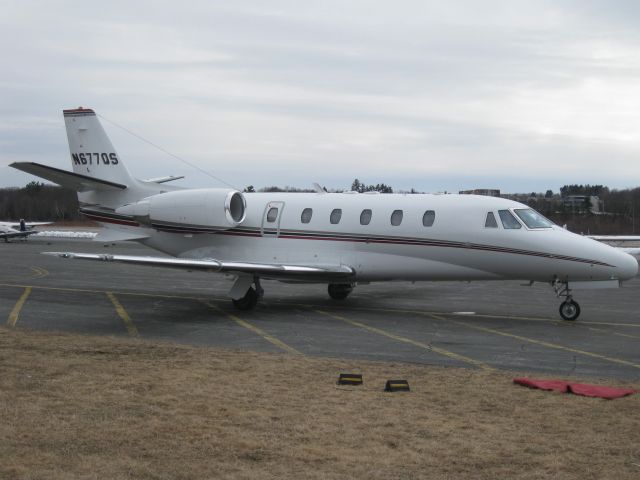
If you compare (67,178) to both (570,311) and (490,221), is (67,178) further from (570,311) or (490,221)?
(570,311)

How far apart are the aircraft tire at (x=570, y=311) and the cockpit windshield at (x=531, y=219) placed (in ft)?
5.72

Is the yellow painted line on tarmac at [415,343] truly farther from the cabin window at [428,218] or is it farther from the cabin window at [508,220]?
the cabin window at [508,220]

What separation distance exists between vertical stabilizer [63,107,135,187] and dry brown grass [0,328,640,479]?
11.4 m

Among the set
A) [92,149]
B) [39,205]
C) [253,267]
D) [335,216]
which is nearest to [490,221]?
[335,216]

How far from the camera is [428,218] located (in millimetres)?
18062

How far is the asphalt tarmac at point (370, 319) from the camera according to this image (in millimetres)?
A: 12883

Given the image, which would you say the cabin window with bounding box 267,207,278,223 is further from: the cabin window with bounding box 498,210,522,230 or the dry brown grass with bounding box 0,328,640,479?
the dry brown grass with bounding box 0,328,640,479

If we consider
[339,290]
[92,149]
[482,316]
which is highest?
[92,149]

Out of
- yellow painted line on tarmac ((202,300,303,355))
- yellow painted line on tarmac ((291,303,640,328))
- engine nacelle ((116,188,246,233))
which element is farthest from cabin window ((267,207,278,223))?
yellow painted line on tarmac ((202,300,303,355))

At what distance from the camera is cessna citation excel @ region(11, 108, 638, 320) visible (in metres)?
16.8

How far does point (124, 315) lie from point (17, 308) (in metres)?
2.78

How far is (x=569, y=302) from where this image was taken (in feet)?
56.3

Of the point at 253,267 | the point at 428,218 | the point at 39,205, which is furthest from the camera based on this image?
the point at 39,205

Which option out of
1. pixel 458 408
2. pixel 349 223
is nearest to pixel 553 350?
pixel 458 408
